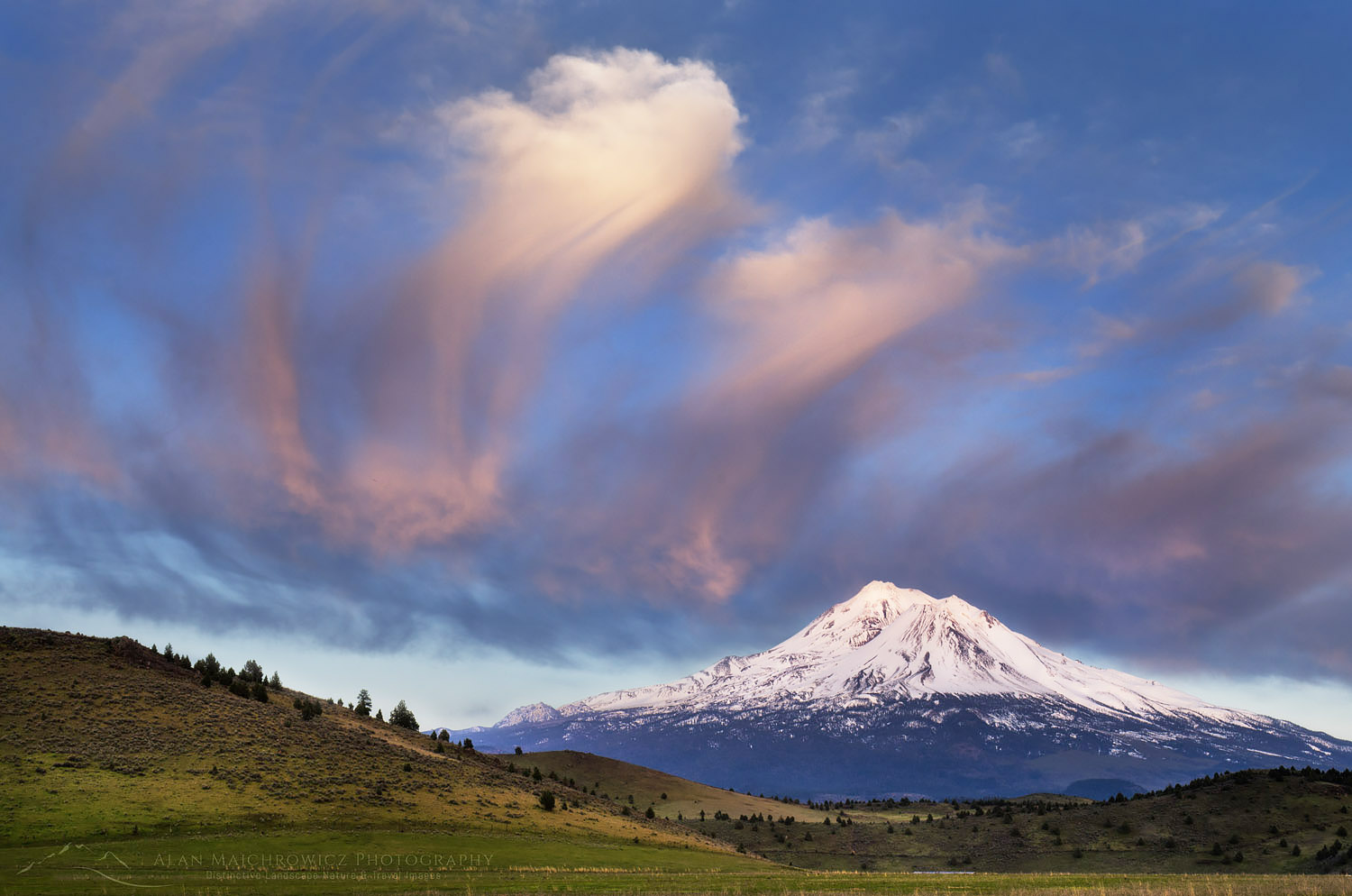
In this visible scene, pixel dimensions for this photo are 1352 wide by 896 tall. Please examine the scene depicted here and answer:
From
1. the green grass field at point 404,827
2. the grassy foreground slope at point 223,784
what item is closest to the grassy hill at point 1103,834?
the green grass field at point 404,827

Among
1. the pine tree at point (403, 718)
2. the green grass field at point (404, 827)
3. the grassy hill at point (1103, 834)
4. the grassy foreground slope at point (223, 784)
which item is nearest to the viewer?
the green grass field at point (404, 827)

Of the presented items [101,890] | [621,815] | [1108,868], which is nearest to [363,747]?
[621,815]

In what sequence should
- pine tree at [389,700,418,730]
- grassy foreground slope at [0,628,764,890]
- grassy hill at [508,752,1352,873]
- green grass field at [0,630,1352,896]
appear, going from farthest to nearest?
pine tree at [389,700,418,730]
grassy hill at [508,752,1352,873]
grassy foreground slope at [0,628,764,890]
green grass field at [0,630,1352,896]

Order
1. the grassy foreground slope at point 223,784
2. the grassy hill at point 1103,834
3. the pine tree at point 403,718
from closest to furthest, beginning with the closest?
the grassy foreground slope at point 223,784 → the grassy hill at point 1103,834 → the pine tree at point 403,718

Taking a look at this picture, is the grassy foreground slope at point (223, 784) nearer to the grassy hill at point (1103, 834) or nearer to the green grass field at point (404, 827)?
the green grass field at point (404, 827)

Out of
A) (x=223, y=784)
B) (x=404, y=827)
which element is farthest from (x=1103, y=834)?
(x=223, y=784)

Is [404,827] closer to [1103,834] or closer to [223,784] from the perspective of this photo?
[223,784]

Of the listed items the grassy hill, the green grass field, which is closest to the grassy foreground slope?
the green grass field

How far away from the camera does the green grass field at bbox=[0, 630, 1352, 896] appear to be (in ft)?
154

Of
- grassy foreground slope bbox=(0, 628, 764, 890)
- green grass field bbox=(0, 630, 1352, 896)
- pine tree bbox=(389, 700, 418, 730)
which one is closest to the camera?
green grass field bbox=(0, 630, 1352, 896)

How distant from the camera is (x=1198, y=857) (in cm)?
7550

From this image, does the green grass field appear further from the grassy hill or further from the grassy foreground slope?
the grassy hill

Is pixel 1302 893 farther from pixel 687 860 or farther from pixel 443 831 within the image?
pixel 443 831

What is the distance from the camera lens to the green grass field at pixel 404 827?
47062mm
